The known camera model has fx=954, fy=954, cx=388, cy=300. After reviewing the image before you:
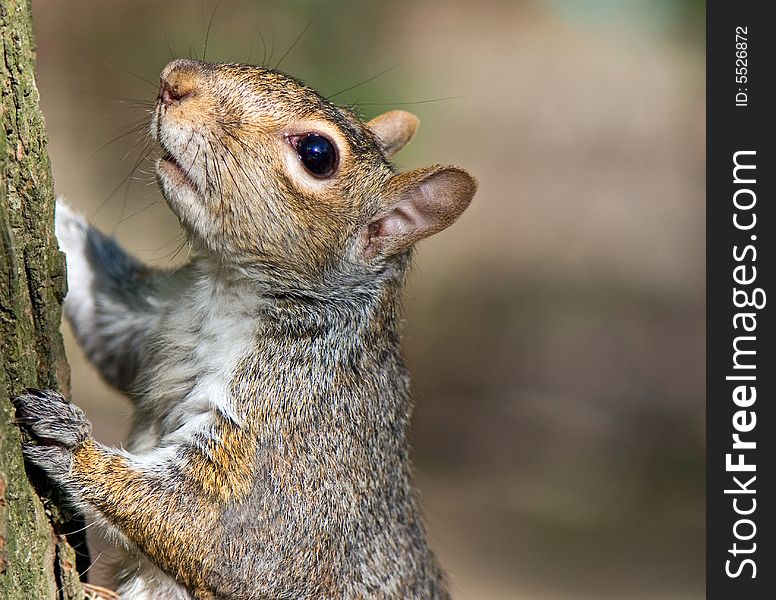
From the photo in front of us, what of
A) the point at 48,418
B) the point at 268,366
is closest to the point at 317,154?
the point at 268,366

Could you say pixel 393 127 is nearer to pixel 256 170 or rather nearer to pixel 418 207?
pixel 418 207

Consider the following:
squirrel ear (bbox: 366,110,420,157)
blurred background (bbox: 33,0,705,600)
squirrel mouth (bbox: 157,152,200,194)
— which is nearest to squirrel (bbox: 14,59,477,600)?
squirrel mouth (bbox: 157,152,200,194)

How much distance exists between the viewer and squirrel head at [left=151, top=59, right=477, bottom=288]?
358 centimetres

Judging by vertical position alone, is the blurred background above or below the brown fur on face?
above

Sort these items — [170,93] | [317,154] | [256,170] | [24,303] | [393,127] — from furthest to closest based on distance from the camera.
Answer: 1. [393,127]
2. [317,154]
3. [256,170]
4. [170,93]
5. [24,303]

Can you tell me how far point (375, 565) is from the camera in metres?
4.04

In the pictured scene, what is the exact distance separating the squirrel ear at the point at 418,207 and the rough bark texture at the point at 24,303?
1318 mm

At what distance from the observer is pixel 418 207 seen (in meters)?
3.81

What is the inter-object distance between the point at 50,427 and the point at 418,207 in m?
1.62

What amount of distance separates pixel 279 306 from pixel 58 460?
1048 mm

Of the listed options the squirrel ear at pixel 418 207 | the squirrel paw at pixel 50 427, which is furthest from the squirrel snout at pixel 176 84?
the squirrel paw at pixel 50 427

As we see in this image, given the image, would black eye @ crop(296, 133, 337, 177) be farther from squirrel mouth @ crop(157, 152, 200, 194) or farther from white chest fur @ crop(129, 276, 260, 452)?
white chest fur @ crop(129, 276, 260, 452)
